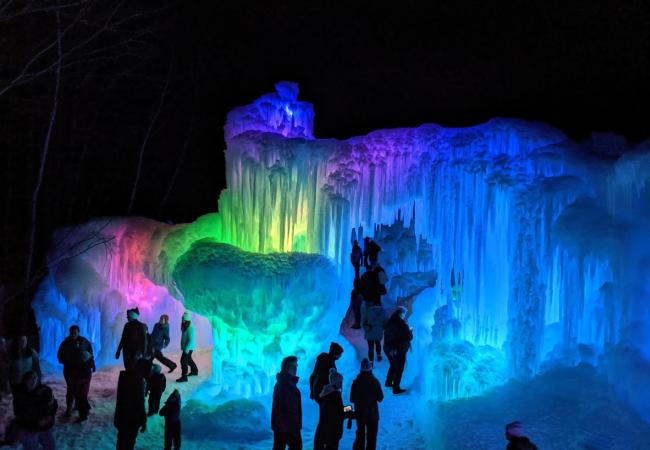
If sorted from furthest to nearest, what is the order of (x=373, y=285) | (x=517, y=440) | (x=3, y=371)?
(x=3, y=371), (x=373, y=285), (x=517, y=440)

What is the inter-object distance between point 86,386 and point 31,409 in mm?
3473

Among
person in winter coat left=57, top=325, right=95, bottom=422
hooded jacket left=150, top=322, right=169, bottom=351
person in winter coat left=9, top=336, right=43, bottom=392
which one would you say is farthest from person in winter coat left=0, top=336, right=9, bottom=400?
hooded jacket left=150, top=322, right=169, bottom=351

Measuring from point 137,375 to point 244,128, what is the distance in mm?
7999

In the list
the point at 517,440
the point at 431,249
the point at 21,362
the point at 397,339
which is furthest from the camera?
the point at 431,249

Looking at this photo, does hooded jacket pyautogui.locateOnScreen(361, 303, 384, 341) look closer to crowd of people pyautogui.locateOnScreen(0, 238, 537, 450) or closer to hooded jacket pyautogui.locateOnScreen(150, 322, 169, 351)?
crowd of people pyautogui.locateOnScreen(0, 238, 537, 450)

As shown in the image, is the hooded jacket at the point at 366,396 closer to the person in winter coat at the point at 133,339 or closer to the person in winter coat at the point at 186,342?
the person in winter coat at the point at 133,339

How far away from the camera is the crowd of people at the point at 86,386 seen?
6.50 m

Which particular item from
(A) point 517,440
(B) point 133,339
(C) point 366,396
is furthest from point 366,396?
(B) point 133,339

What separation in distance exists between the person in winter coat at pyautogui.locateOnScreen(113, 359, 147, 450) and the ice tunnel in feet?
14.0

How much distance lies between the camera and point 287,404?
7.00 meters

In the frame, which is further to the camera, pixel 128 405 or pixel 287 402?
pixel 128 405

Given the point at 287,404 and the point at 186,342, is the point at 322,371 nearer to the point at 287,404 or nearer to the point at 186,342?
the point at 287,404

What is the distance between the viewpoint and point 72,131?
2134cm

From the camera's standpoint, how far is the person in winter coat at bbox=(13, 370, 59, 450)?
21.2 feet
